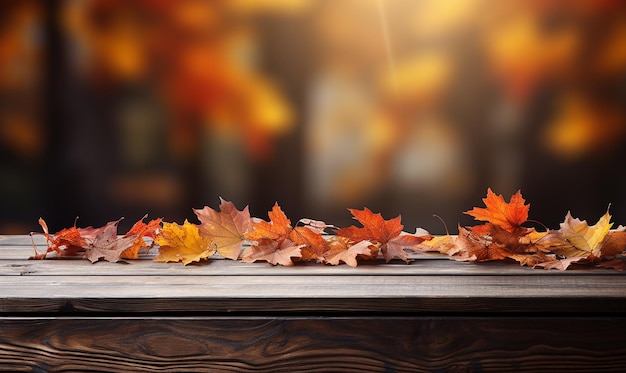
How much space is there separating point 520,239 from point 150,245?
71cm

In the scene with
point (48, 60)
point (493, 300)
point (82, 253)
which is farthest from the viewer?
point (48, 60)

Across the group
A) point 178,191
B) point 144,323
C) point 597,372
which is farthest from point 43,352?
point 178,191

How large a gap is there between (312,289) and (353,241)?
0.25 m

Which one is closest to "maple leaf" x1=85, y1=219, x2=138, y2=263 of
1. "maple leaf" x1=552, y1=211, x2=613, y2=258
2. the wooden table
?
the wooden table

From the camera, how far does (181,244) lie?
107 cm

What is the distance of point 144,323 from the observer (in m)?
0.80

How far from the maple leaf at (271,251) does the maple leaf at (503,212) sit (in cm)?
31

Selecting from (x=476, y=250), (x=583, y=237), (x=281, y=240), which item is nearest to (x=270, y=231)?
(x=281, y=240)

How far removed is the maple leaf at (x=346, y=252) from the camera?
996 millimetres

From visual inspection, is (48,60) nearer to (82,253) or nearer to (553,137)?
(82,253)

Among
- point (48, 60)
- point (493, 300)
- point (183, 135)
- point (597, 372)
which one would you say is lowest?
point (597, 372)

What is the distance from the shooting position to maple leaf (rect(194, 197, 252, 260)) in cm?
108

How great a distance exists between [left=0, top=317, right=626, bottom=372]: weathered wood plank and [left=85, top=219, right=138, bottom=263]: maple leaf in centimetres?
25

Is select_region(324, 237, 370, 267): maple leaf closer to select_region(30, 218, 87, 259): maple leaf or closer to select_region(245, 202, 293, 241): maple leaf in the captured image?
select_region(245, 202, 293, 241): maple leaf
